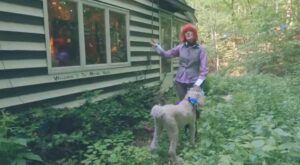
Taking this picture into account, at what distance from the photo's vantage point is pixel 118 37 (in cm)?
706

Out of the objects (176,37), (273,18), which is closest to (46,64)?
(176,37)

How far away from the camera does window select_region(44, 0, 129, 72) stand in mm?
4945

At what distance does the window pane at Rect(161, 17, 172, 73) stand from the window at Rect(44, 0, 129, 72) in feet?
10.3

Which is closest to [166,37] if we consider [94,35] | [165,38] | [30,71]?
[165,38]

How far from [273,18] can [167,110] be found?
46.5 feet

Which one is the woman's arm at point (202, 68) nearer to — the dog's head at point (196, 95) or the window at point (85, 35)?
the dog's head at point (196, 95)

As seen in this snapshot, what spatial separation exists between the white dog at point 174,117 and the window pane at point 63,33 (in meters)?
1.89

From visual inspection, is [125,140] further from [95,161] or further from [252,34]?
[252,34]

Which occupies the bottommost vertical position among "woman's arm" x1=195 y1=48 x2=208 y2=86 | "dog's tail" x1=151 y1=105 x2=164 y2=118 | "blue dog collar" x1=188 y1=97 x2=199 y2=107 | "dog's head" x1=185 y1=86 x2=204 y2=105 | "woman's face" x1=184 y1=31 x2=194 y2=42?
"dog's tail" x1=151 y1=105 x2=164 y2=118

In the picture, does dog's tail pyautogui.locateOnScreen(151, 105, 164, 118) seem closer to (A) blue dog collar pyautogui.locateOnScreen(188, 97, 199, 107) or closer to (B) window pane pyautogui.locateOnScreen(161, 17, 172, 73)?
(A) blue dog collar pyautogui.locateOnScreen(188, 97, 199, 107)

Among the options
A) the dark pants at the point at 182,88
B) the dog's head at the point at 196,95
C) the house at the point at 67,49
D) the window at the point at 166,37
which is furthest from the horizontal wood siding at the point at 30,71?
the window at the point at 166,37

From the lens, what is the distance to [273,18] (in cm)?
1631

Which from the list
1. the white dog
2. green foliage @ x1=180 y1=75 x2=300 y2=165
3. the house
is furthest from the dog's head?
the house

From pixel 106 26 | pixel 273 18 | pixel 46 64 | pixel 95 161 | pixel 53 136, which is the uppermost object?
pixel 273 18
